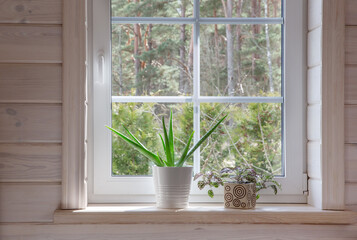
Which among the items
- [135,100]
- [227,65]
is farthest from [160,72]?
[227,65]

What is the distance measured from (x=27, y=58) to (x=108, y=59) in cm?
32

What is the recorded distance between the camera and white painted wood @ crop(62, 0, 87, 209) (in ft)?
5.63

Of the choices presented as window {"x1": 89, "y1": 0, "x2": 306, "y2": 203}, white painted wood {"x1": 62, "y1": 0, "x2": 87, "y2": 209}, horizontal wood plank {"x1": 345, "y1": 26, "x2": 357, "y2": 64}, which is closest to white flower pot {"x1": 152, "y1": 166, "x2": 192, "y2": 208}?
window {"x1": 89, "y1": 0, "x2": 306, "y2": 203}

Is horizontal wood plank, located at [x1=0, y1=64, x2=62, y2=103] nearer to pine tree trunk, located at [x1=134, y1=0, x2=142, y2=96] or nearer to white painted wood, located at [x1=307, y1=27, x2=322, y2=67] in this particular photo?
pine tree trunk, located at [x1=134, y1=0, x2=142, y2=96]

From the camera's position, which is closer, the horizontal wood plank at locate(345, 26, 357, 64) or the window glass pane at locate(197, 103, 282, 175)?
the horizontal wood plank at locate(345, 26, 357, 64)

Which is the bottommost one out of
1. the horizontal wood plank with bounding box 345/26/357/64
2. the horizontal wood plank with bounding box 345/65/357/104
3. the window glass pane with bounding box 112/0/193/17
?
the horizontal wood plank with bounding box 345/65/357/104

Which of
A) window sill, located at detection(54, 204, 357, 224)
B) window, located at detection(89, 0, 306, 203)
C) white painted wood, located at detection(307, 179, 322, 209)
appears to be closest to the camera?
window sill, located at detection(54, 204, 357, 224)

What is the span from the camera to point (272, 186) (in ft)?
5.98

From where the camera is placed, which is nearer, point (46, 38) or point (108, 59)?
point (46, 38)

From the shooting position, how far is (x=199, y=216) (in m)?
1.71

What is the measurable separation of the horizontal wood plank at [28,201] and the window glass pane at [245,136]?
23.8 inches

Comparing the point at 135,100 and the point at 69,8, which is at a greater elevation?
the point at 69,8

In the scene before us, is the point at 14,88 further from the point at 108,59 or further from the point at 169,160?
the point at 169,160

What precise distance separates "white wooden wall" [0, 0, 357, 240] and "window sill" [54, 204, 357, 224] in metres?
0.04
